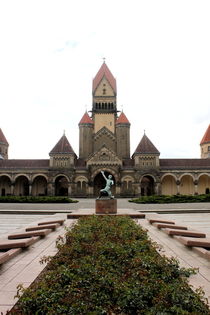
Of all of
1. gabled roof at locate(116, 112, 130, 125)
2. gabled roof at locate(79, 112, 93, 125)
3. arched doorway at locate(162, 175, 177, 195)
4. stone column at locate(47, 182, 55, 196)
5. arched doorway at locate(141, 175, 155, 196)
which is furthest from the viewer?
gabled roof at locate(79, 112, 93, 125)

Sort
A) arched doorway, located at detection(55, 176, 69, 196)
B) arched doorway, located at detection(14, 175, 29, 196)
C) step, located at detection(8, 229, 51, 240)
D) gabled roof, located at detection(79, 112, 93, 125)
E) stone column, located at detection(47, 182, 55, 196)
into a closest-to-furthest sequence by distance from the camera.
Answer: step, located at detection(8, 229, 51, 240) → stone column, located at detection(47, 182, 55, 196) → arched doorway, located at detection(14, 175, 29, 196) → arched doorway, located at detection(55, 176, 69, 196) → gabled roof, located at detection(79, 112, 93, 125)

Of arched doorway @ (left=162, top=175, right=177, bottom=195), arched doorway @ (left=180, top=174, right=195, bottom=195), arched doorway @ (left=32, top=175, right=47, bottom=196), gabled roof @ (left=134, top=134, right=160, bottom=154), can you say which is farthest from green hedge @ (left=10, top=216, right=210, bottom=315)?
arched doorway @ (left=32, top=175, right=47, bottom=196)

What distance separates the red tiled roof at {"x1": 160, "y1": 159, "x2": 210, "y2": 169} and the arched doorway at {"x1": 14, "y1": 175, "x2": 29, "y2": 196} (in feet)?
95.0

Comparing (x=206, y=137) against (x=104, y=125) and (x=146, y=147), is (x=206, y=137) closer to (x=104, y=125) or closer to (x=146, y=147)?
(x=146, y=147)

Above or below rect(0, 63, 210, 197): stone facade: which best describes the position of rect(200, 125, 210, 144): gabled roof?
above

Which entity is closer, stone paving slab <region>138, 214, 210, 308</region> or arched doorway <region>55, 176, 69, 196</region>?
stone paving slab <region>138, 214, 210, 308</region>

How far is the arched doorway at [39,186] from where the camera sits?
54094 millimetres

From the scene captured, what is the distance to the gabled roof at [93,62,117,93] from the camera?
61209 mm

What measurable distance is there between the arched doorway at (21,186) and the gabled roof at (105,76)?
2617 cm

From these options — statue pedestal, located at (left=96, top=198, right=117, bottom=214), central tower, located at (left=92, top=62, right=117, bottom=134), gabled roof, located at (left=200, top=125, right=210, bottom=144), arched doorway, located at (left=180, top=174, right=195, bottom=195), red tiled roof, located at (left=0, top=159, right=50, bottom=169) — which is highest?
central tower, located at (left=92, top=62, right=117, bottom=134)

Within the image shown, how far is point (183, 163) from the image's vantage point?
52969mm

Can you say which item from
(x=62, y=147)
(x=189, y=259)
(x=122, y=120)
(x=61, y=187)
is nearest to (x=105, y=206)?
(x=189, y=259)

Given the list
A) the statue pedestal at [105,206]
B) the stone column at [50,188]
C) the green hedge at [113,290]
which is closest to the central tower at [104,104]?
the stone column at [50,188]

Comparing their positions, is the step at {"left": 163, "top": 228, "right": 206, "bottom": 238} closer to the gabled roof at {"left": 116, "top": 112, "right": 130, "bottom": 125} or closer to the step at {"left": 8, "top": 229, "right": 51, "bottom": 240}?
the step at {"left": 8, "top": 229, "right": 51, "bottom": 240}
